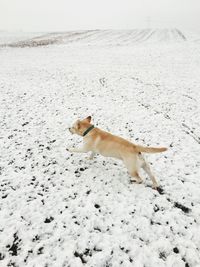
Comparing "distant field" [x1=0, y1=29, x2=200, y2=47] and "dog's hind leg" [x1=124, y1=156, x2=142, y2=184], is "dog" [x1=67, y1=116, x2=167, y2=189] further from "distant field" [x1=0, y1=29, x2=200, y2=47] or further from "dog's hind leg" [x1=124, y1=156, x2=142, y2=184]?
"distant field" [x1=0, y1=29, x2=200, y2=47]

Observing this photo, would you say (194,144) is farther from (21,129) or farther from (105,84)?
(105,84)

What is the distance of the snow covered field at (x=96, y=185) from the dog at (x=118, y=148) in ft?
1.82

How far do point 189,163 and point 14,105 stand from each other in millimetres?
7819

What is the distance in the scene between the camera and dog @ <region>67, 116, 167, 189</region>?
554cm

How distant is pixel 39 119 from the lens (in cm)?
991

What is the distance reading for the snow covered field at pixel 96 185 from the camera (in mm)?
4469

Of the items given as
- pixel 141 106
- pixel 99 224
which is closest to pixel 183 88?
pixel 141 106

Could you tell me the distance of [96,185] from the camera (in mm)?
6082

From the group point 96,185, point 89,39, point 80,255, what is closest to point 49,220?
point 80,255

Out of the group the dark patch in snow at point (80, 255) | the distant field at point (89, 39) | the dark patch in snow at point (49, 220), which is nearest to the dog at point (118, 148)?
the dark patch in snow at point (49, 220)

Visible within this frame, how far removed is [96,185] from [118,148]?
42.4 inches

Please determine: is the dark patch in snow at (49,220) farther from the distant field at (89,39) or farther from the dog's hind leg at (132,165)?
the distant field at (89,39)

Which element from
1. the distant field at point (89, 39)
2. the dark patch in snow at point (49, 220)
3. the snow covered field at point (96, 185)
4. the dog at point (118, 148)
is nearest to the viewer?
the snow covered field at point (96, 185)

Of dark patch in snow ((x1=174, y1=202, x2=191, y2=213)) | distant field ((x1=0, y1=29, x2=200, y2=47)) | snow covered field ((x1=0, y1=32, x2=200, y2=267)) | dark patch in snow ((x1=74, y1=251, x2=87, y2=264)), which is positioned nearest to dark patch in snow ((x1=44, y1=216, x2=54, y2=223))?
snow covered field ((x1=0, y1=32, x2=200, y2=267))
